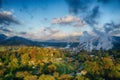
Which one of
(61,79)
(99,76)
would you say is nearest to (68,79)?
(61,79)

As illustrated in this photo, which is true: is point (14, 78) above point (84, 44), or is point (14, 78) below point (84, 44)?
below

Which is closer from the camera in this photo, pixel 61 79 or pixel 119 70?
pixel 61 79

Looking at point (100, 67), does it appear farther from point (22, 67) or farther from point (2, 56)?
point (2, 56)

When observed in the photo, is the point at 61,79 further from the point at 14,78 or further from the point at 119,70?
the point at 119,70

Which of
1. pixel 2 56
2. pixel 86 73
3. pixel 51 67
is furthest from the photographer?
pixel 2 56

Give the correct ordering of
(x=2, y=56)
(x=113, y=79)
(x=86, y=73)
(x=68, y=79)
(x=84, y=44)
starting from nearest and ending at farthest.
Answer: (x=68, y=79) → (x=113, y=79) → (x=86, y=73) → (x=2, y=56) → (x=84, y=44)

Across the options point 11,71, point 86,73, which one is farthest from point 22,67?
point 86,73

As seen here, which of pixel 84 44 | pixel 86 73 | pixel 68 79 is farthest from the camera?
pixel 84 44

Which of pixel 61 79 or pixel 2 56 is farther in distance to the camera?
pixel 2 56

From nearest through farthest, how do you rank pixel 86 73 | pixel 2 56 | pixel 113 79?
pixel 113 79 → pixel 86 73 → pixel 2 56
